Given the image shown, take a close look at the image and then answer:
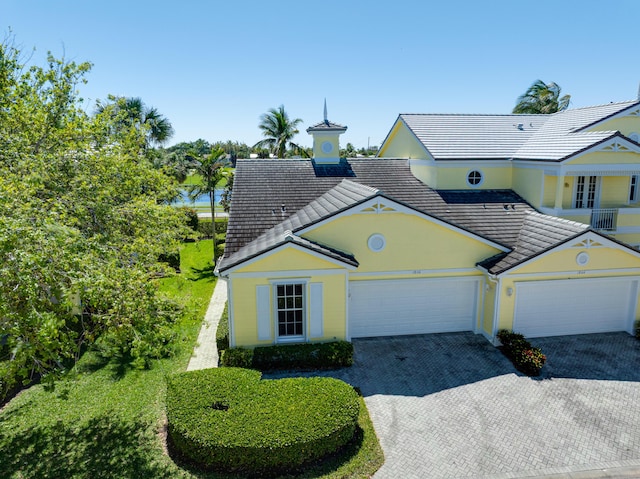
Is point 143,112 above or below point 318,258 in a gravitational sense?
above

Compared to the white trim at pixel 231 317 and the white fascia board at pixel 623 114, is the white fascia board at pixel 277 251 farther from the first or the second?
the white fascia board at pixel 623 114

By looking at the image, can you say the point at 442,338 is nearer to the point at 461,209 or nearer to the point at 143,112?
the point at 461,209

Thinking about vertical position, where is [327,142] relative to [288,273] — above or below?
above

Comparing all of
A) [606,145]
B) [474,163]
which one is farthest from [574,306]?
[474,163]

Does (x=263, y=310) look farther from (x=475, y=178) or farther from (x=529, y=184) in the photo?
(x=529, y=184)

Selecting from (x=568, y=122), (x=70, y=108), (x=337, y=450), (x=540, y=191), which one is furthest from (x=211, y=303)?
(x=568, y=122)

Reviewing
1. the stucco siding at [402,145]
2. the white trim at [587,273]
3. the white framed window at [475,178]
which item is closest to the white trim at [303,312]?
the white trim at [587,273]
